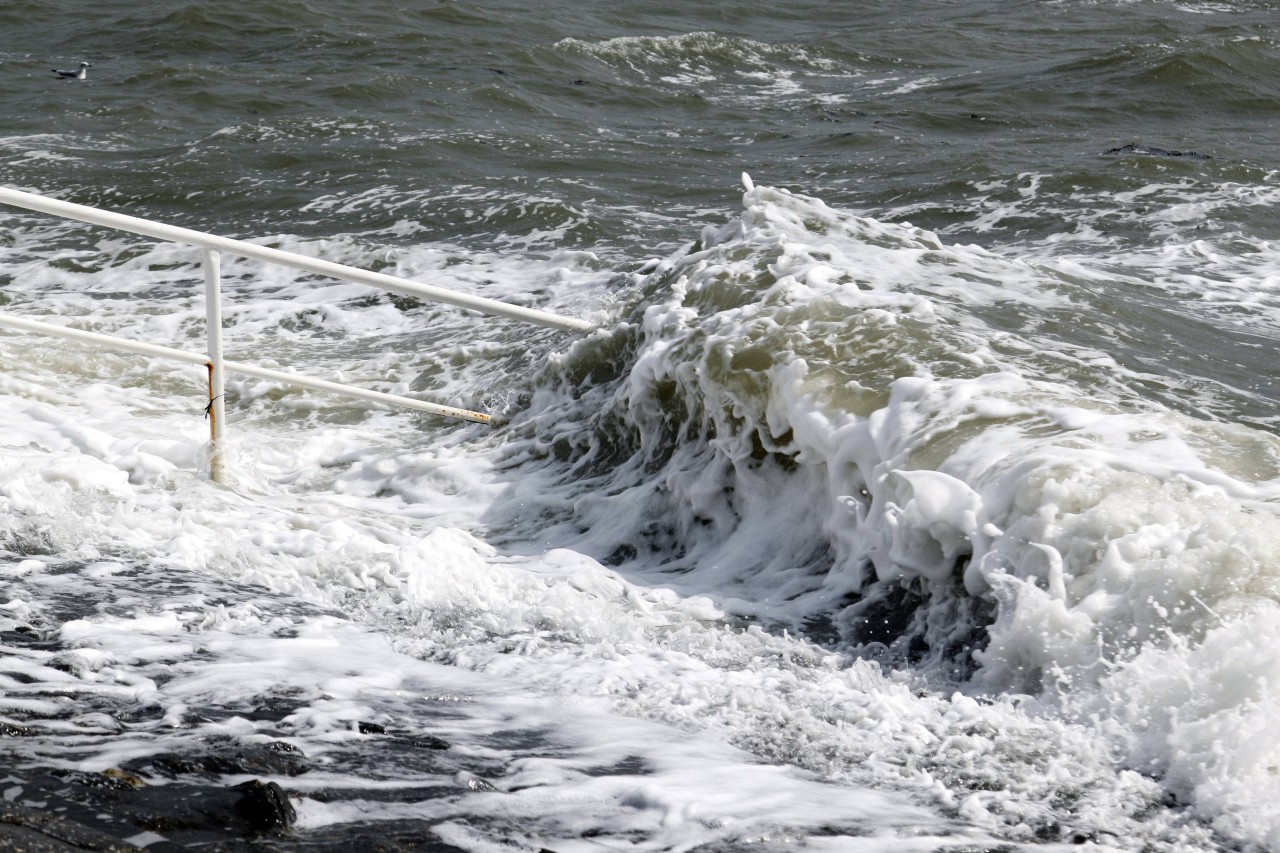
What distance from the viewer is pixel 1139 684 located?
11.1 ft

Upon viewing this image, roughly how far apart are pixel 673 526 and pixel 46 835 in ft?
10.5

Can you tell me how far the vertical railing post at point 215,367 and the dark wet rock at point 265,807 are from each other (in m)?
2.60

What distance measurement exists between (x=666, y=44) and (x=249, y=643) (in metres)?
16.8

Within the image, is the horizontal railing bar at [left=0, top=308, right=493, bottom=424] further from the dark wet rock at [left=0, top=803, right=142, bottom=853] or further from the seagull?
the seagull

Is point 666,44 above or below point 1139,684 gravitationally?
above

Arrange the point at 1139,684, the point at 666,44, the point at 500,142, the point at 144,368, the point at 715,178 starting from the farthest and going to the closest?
1. the point at 666,44
2. the point at 500,142
3. the point at 715,178
4. the point at 144,368
5. the point at 1139,684

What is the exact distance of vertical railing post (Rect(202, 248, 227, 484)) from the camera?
16.2 feet

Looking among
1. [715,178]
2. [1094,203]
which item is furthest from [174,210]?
[1094,203]

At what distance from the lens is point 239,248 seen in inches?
196

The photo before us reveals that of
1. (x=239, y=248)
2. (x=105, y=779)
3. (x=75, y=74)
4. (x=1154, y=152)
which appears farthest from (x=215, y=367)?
(x=75, y=74)

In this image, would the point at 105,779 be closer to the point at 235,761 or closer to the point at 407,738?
the point at 235,761

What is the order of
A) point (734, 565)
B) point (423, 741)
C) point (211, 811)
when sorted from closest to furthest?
point (211, 811) < point (423, 741) < point (734, 565)

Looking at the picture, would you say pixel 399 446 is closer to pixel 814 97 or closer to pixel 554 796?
pixel 554 796

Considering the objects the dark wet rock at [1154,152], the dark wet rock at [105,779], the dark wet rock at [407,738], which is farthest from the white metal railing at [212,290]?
the dark wet rock at [1154,152]
